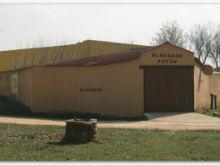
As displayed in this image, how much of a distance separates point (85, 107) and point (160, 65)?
3894 millimetres

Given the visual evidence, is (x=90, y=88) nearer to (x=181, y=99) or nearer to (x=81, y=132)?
(x=181, y=99)

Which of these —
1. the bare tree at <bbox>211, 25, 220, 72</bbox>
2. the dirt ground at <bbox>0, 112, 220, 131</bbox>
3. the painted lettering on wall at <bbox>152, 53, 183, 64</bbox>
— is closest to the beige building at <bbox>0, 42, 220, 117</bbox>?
the painted lettering on wall at <bbox>152, 53, 183, 64</bbox>

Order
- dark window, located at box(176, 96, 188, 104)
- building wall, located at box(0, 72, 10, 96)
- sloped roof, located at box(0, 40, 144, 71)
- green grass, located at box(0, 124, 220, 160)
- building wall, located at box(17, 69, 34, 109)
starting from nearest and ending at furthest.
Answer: green grass, located at box(0, 124, 220, 160) → dark window, located at box(176, 96, 188, 104) → building wall, located at box(17, 69, 34, 109) → building wall, located at box(0, 72, 10, 96) → sloped roof, located at box(0, 40, 144, 71)

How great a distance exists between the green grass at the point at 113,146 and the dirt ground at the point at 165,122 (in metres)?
2.31

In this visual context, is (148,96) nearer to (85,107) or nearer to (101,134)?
(85,107)

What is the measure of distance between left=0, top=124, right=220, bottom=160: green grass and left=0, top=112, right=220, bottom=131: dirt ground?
2.31 m

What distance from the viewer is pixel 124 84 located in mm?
22719

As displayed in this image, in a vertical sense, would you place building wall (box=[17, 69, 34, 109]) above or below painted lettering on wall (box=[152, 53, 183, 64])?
below

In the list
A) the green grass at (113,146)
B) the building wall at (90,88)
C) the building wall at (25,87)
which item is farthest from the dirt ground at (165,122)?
the building wall at (25,87)

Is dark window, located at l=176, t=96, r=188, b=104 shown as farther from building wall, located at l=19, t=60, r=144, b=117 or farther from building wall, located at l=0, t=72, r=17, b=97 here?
building wall, located at l=0, t=72, r=17, b=97

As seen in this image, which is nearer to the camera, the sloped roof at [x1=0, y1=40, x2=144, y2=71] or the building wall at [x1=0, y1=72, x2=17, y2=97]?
the building wall at [x1=0, y1=72, x2=17, y2=97]

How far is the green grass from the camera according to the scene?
10875 mm

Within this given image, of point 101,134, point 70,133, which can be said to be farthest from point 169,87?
point 70,133

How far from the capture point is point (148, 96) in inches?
903
